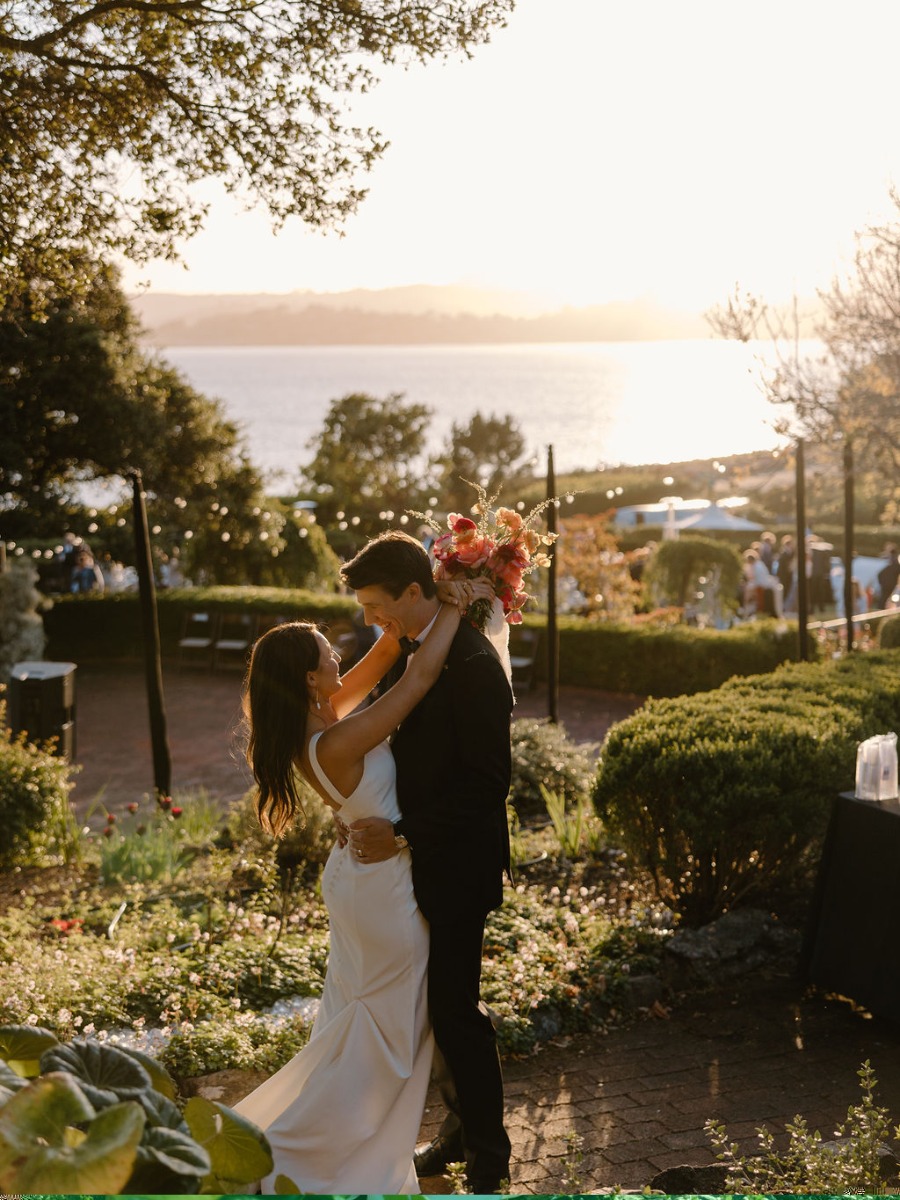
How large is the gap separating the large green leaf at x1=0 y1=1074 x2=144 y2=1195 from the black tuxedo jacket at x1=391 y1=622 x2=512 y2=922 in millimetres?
1773

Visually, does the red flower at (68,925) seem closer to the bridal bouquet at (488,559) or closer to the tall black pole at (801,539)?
the bridal bouquet at (488,559)

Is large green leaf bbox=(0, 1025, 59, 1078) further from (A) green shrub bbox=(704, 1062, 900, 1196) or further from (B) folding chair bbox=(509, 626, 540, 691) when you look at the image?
(B) folding chair bbox=(509, 626, 540, 691)

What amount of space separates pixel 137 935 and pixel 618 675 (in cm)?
930

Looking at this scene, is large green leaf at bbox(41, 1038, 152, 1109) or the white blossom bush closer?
large green leaf at bbox(41, 1038, 152, 1109)

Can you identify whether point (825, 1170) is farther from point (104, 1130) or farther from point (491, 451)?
point (491, 451)

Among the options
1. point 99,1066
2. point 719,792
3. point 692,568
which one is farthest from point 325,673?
point 692,568

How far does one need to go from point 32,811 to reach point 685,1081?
4.58 metres

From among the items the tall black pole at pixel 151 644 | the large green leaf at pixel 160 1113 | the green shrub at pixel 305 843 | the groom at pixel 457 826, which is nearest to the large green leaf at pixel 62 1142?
the large green leaf at pixel 160 1113

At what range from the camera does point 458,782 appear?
317cm

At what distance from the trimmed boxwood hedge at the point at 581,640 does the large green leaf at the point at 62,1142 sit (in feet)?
35.6

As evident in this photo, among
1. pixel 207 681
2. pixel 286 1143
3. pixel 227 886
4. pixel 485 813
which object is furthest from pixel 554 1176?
pixel 207 681

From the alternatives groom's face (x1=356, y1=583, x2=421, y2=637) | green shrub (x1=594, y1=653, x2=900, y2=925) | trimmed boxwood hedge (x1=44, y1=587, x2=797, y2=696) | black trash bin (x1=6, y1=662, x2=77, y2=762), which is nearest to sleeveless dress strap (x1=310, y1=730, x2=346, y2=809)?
groom's face (x1=356, y1=583, x2=421, y2=637)

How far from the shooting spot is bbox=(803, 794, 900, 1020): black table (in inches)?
184

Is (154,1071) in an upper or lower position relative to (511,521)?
lower
